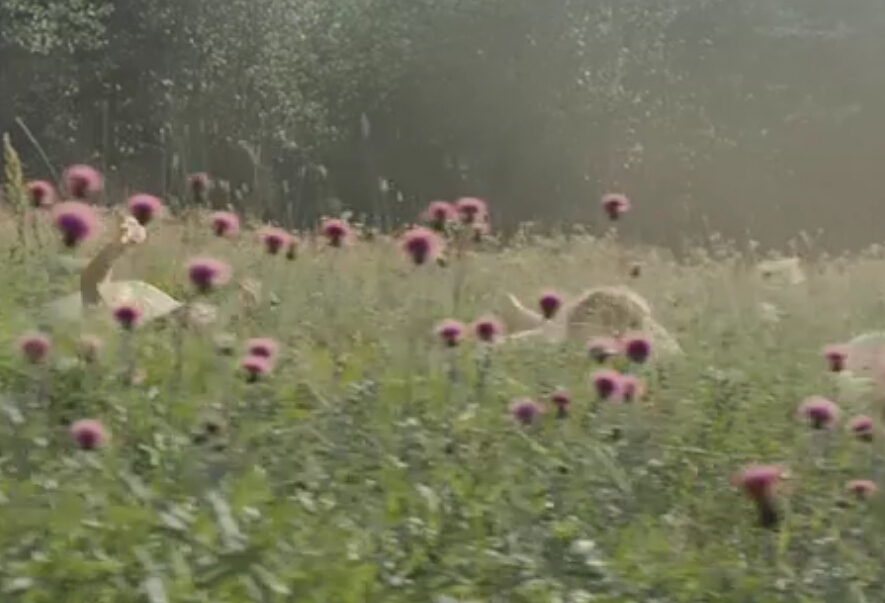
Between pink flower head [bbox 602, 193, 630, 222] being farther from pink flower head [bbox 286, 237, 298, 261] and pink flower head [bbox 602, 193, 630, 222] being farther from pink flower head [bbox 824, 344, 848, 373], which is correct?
pink flower head [bbox 824, 344, 848, 373]

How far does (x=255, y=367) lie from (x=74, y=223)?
0.29m

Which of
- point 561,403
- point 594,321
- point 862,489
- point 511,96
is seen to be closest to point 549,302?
point 561,403

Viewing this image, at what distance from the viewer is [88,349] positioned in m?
2.24

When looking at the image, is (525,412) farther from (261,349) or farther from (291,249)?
(291,249)

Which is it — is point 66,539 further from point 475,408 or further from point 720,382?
point 720,382

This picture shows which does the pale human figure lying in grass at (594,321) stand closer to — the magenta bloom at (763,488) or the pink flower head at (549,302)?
the pink flower head at (549,302)

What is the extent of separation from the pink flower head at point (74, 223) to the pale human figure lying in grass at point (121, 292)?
0.44 metres

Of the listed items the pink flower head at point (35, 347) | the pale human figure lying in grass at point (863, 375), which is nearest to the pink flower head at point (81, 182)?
the pink flower head at point (35, 347)

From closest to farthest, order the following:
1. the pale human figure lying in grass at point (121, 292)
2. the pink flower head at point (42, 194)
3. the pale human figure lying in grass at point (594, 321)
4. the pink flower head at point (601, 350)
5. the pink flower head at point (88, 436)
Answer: the pink flower head at point (88, 436), the pink flower head at point (601, 350), the pale human figure lying in grass at point (121, 292), the pink flower head at point (42, 194), the pale human figure lying in grass at point (594, 321)

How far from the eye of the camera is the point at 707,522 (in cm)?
201

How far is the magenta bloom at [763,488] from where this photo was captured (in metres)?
1.82

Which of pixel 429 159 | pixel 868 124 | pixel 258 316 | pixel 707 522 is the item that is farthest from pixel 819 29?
pixel 707 522

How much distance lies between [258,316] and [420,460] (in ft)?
4.22

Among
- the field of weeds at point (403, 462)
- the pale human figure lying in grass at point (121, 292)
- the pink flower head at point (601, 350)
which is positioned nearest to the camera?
the field of weeds at point (403, 462)
